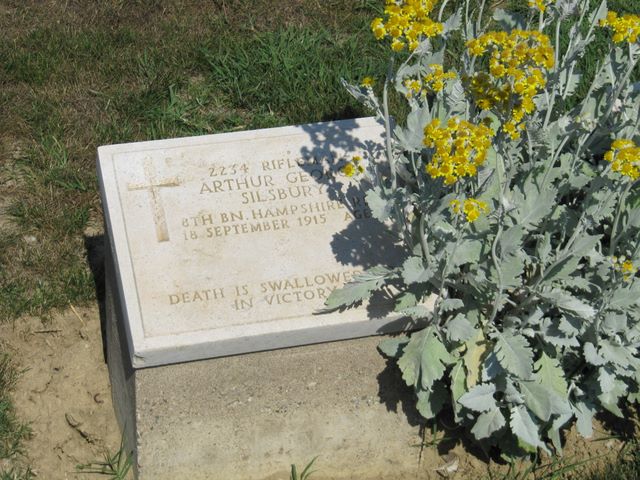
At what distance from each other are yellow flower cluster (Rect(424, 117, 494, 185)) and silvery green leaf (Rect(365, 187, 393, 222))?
0.46 metres

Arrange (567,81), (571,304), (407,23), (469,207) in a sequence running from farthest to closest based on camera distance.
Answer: (567,81), (571,304), (407,23), (469,207)

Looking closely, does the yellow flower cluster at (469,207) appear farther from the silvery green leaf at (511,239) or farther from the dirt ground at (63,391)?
the dirt ground at (63,391)

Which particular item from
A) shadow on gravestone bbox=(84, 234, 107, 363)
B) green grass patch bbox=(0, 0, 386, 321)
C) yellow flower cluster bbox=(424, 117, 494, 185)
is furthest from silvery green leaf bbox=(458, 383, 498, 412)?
green grass patch bbox=(0, 0, 386, 321)

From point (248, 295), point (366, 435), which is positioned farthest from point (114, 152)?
point (366, 435)

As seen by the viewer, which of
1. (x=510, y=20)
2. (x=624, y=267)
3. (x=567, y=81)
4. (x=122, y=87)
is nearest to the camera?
(x=624, y=267)

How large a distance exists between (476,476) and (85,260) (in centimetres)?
203

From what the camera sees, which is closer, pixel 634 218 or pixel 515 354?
pixel 515 354

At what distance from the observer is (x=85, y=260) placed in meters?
4.75

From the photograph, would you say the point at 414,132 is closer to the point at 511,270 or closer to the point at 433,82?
the point at 433,82

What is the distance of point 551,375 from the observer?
11.9ft

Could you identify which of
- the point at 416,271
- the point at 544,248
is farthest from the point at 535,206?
the point at 416,271

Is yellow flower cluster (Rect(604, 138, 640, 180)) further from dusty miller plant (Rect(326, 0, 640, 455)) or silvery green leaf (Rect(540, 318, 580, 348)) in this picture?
silvery green leaf (Rect(540, 318, 580, 348))

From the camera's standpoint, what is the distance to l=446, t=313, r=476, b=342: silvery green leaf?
Answer: 3.51 meters

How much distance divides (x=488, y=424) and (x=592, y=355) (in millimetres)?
427
